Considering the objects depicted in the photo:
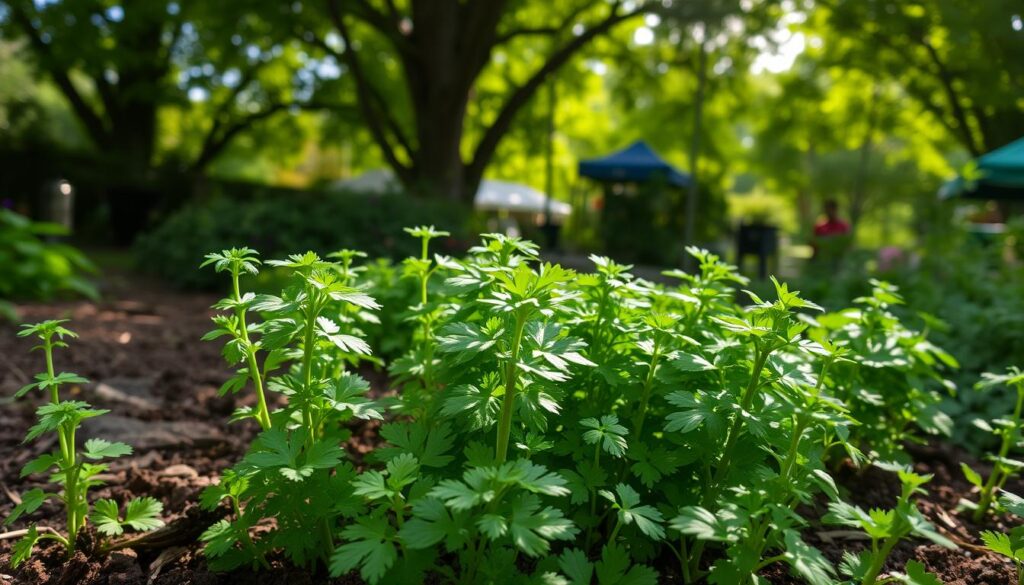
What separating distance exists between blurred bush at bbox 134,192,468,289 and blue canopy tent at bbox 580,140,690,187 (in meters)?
6.02

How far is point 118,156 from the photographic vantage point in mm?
14773

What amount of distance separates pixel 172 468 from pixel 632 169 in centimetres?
1261

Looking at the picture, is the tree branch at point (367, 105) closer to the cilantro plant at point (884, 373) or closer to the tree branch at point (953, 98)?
the tree branch at point (953, 98)

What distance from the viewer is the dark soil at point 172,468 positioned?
1.67 meters

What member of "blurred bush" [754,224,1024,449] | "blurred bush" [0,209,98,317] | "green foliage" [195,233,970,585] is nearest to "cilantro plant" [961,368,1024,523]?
"blurred bush" [754,224,1024,449]

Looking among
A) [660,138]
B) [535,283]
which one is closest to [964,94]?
[660,138]

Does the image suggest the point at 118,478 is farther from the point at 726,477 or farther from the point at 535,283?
the point at 726,477

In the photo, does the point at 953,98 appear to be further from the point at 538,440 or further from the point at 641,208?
the point at 538,440

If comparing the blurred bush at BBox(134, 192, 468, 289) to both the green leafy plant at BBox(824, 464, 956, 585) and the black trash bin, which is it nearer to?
the black trash bin

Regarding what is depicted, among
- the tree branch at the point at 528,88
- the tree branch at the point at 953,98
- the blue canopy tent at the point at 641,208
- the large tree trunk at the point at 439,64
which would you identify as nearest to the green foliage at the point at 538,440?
the large tree trunk at the point at 439,64

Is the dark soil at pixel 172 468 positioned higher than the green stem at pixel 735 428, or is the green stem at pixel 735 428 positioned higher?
the green stem at pixel 735 428

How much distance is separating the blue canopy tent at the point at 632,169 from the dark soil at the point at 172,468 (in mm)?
10653

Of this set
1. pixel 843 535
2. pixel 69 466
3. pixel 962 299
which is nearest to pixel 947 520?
pixel 843 535

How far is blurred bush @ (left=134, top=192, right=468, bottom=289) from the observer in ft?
25.1
